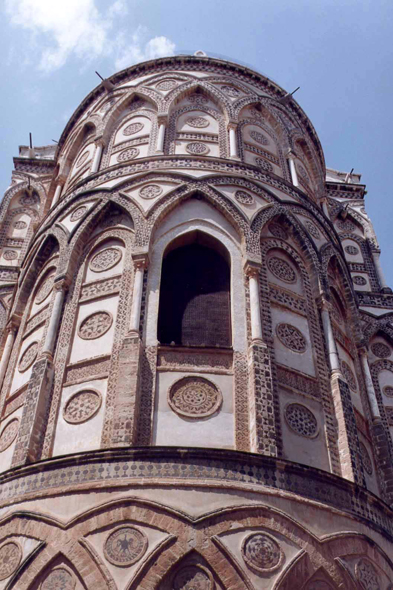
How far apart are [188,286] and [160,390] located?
231 cm

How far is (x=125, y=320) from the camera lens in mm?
10406

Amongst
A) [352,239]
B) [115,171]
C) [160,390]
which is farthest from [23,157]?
[160,390]

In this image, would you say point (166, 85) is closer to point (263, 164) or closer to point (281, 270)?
point (263, 164)

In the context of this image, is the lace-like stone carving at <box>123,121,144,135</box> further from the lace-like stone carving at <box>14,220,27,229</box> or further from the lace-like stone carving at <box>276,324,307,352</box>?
the lace-like stone carving at <box>276,324,307,352</box>

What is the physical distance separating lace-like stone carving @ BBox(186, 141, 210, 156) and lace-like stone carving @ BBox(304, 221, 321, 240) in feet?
8.45

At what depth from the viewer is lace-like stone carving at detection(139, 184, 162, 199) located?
1238 cm

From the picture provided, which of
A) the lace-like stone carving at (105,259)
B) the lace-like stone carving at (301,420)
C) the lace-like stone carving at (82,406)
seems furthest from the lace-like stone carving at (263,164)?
the lace-like stone carving at (82,406)

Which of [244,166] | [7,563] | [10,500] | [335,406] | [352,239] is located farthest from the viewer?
[352,239]

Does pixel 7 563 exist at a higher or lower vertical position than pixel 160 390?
lower

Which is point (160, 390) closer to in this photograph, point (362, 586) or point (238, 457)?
point (238, 457)

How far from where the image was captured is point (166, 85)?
616 inches

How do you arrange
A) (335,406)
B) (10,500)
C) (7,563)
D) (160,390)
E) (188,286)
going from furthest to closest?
(188,286), (335,406), (160,390), (10,500), (7,563)

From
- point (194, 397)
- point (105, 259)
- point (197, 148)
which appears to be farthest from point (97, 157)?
point (194, 397)

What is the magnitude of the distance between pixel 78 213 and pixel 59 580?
702 cm
